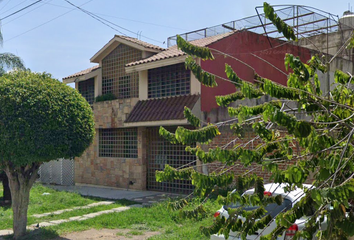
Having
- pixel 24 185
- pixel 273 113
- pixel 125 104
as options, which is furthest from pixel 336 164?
pixel 125 104

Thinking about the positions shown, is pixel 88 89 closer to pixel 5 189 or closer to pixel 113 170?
pixel 113 170

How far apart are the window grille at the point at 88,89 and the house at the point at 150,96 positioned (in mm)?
48

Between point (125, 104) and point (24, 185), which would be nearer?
point (24, 185)

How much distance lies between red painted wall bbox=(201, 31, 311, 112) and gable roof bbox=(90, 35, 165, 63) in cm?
377

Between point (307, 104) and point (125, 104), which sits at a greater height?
point (125, 104)

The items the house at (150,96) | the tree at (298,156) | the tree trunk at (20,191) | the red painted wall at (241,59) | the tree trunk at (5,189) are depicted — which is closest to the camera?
the tree at (298,156)

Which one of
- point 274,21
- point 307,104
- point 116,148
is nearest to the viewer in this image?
point 307,104

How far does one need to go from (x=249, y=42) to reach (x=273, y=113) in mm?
12898

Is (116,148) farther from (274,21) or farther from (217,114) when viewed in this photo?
(274,21)

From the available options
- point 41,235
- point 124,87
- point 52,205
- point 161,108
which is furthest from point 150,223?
point 124,87

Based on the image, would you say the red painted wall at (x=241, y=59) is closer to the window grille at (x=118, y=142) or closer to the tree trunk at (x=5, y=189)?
the window grille at (x=118, y=142)

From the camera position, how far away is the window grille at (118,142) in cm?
1655

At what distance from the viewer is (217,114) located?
43.0 feet

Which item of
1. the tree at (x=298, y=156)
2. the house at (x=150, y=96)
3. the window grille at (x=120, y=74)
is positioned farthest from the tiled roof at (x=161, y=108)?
the tree at (x=298, y=156)
